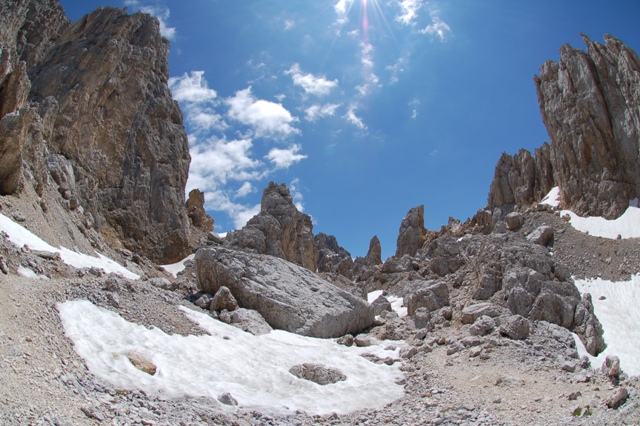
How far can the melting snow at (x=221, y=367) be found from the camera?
11305 mm

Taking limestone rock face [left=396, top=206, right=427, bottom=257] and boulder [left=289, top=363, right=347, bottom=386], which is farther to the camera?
limestone rock face [left=396, top=206, right=427, bottom=257]

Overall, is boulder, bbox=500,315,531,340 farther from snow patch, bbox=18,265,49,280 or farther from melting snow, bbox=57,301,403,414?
snow patch, bbox=18,265,49,280

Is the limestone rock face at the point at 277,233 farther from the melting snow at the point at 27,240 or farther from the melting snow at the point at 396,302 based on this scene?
the melting snow at the point at 27,240

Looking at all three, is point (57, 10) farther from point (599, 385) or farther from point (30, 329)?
point (599, 385)

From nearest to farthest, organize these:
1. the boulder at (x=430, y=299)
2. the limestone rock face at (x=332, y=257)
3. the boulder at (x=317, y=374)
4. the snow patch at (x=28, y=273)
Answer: the boulder at (x=317, y=374), the snow patch at (x=28, y=273), the boulder at (x=430, y=299), the limestone rock face at (x=332, y=257)

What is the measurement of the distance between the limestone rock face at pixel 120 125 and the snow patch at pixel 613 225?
50.8 meters

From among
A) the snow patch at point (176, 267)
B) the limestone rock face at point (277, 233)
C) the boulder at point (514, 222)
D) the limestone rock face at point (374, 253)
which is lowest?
the snow patch at point (176, 267)

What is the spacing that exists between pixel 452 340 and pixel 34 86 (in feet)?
181

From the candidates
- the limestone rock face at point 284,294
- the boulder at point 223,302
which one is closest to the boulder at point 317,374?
the limestone rock face at point 284,294

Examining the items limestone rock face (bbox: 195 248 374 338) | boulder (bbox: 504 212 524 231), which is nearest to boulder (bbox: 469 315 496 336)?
limestone rock face (bbox: 195 248 374 338)

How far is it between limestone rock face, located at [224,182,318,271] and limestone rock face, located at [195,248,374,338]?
93.9 feet

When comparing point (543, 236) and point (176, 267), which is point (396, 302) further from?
point (176, 267)

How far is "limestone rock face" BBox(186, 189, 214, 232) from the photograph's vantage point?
7681 centimetres

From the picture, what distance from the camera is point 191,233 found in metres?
67.6
